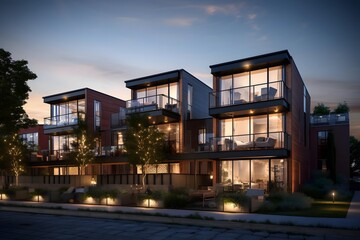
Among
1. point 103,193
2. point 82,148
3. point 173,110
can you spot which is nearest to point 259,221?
point 103,193

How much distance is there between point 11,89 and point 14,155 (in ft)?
54.3

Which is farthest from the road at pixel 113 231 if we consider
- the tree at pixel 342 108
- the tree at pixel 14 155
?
the tree at pixel 342 108

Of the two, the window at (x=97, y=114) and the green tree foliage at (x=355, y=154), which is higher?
the window at (x=97, y=114)

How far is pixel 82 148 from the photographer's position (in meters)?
31.1

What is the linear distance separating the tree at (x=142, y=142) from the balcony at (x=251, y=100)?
183 inches

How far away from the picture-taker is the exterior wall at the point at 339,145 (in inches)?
A: 1353

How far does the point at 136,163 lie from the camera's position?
25594 millimetres

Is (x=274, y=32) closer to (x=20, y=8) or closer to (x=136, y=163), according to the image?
(x=136, y=163)

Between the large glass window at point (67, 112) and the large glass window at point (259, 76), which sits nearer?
the large glass window at point (259, 76)

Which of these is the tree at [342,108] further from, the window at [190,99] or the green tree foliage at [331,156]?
the window at [190,99]

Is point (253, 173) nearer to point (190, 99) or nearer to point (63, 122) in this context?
point (190, 99)

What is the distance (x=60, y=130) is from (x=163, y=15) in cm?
2063

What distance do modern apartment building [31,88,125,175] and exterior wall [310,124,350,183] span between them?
2052cm

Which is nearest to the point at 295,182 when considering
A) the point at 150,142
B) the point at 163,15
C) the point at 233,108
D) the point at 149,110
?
the point at 233,108
